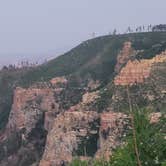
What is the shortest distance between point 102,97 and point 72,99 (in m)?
12.3

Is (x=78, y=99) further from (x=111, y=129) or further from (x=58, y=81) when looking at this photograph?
(x=111, y=129)

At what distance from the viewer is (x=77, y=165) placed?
3391 cm

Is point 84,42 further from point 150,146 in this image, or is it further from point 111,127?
point 150,146

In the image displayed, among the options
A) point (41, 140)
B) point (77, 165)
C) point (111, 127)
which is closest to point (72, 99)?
point (41, 140)

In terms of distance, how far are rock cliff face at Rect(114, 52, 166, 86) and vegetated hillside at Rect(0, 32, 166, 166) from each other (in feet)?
0.91

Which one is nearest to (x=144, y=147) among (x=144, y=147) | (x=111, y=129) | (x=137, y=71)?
(x=144, y=147)

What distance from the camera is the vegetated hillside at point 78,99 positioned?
251ft

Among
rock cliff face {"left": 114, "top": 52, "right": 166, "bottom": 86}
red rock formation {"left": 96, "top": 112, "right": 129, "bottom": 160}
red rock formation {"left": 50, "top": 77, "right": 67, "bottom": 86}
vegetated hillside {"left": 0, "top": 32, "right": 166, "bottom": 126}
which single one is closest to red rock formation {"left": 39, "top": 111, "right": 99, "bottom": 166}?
red rock formation {"left": 96, "top": 112, "right": 129, "bottom": 160}

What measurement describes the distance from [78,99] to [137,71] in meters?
13.4

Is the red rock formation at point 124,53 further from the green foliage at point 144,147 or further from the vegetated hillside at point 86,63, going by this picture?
the green foliage at point 144,147

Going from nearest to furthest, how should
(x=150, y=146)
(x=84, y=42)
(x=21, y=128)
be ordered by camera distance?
(x=150, y=146) → (x=21, y=128) → (x=84, y=42)

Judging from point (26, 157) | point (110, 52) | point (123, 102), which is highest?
point (110, 52)

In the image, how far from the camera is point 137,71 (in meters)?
81.7

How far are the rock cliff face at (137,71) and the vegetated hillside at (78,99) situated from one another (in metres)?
0.28
